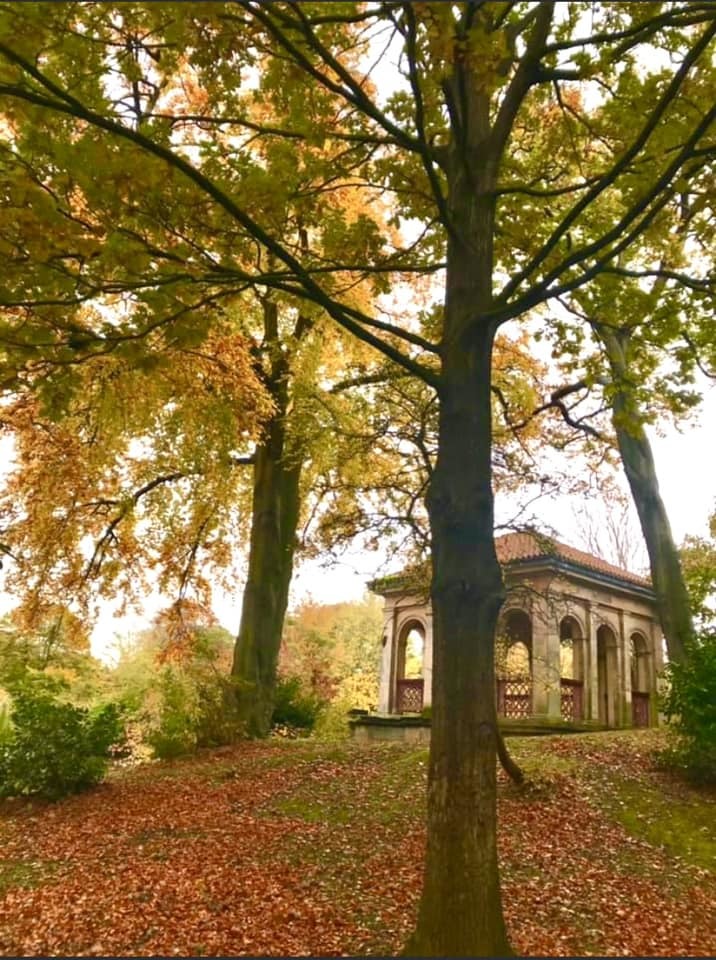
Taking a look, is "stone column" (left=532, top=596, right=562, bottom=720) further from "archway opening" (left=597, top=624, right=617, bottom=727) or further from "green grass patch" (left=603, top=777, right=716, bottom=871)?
"green grass patch" (left=603, top=777, right=716, bottom=871)

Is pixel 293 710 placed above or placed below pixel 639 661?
below

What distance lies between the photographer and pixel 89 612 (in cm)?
1459

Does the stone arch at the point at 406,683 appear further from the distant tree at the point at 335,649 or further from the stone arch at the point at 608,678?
the stone arch at the point at 608,678

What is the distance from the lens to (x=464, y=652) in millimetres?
4379

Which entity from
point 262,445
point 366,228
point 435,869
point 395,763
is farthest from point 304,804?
point 262,445

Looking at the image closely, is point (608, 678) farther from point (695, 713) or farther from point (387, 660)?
point (695, 713)

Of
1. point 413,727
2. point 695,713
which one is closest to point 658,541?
point 695,713

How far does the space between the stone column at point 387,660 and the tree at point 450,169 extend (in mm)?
17619

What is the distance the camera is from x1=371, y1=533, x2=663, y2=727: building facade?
18.7 m

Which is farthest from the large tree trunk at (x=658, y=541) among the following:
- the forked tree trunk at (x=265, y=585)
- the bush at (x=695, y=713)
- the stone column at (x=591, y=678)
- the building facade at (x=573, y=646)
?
the stone column at (x=591, y=678)

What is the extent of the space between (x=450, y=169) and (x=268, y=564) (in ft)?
29.9

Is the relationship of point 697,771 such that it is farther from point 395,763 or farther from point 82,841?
point 82,841

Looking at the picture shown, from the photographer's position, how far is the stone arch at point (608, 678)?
21359 millimetres

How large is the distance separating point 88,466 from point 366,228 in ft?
26.5
